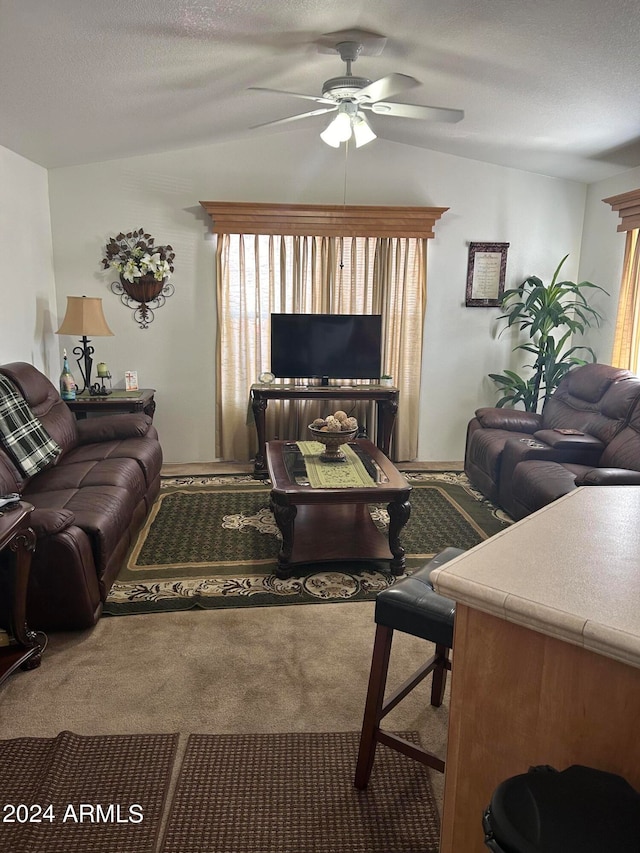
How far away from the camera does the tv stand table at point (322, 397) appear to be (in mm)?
4906

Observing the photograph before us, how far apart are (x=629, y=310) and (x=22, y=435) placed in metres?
4.38

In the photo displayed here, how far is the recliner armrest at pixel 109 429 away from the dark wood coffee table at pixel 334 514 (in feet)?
3.45

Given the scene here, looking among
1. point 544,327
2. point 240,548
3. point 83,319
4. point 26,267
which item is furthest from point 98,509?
point 544,327

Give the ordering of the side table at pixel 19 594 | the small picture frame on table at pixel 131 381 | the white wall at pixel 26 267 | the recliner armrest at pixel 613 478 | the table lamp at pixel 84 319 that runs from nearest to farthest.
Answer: the side table at pixel 19 594 < the recliner armrest at pixel 613 478 < the white wall at pixel 26 267 < the table lamp at pixel 84 319 < the small picture frame on table at pixel 131 381

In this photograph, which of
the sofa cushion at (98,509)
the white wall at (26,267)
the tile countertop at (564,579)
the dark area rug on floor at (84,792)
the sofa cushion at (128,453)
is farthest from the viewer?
the white wall at (26,267)

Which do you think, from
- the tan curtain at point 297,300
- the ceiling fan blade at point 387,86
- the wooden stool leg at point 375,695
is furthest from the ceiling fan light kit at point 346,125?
the wooden stool leg at point 375,695

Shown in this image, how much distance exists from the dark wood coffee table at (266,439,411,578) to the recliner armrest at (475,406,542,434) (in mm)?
1208

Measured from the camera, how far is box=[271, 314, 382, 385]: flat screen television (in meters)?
5.12

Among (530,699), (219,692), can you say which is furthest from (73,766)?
(530,699)

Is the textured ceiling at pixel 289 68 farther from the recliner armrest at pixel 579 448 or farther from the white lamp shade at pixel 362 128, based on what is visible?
the recliner armrest at pixel 579 448

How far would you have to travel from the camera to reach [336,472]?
136 inches

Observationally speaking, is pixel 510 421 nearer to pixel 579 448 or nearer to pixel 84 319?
pixel 579 448

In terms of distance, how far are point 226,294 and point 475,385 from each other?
7.97 ft

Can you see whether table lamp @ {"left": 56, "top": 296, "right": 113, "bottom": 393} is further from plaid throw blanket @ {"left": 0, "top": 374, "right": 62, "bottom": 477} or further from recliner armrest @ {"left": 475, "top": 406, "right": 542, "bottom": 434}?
recliner armrest @ {"left": 475, "top": 406, "right": 542, "bottom": 434}
